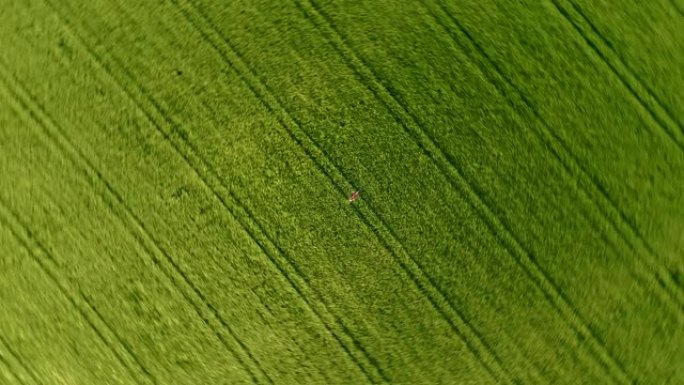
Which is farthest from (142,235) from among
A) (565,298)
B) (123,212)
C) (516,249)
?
(565,298)

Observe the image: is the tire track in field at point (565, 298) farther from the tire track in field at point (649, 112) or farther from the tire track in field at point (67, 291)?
the tire track in field at point (67, 291)

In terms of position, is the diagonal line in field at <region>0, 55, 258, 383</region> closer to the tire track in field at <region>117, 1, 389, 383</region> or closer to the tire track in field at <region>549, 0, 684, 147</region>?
the tire track in field at <region>117, 1, 389, 383</region>

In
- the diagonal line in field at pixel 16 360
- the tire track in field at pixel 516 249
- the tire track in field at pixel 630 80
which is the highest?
the tire track in field at pixel 630 80

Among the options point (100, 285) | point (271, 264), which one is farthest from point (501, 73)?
point (100, 285)

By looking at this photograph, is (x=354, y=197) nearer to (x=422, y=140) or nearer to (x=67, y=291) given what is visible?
(x=422, y=140)

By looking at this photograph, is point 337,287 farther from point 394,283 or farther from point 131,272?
point 131,272

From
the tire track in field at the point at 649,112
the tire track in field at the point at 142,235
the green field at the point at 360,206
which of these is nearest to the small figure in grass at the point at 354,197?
the green field at the point at 360,206
